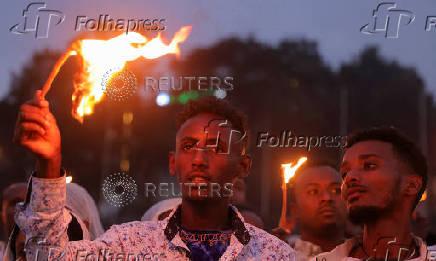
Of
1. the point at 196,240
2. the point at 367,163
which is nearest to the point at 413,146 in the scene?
the point at 367,163

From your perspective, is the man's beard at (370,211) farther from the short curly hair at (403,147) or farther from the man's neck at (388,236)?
the short curly hair at (403,147)

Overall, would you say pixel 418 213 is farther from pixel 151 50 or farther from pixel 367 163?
pixel 151 50

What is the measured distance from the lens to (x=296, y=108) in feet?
75.4

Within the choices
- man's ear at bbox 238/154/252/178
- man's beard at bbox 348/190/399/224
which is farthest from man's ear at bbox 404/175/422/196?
man's ear at bbox 238/154/252/178

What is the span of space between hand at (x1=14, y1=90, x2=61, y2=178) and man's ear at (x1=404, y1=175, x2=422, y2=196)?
8.12 feet

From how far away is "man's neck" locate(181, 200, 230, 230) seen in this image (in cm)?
373

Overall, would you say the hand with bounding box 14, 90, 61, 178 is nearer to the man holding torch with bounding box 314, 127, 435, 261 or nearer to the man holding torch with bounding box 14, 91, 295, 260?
the man holding torch with bounding box 14, 91, 295, 260

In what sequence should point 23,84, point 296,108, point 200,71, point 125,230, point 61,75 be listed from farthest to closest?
point 296,108
point 200,71
point 23,84
point 61,75
point 125,230

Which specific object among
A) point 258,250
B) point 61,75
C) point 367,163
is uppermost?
point 61,75

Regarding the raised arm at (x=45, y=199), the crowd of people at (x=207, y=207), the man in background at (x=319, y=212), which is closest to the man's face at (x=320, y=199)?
the man in background at (x=319, y=212)

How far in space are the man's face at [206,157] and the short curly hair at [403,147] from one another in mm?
1025

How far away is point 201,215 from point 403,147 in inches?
63.5

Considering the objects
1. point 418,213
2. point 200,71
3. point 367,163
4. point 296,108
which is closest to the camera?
point 367,163

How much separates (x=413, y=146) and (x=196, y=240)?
1.80m
